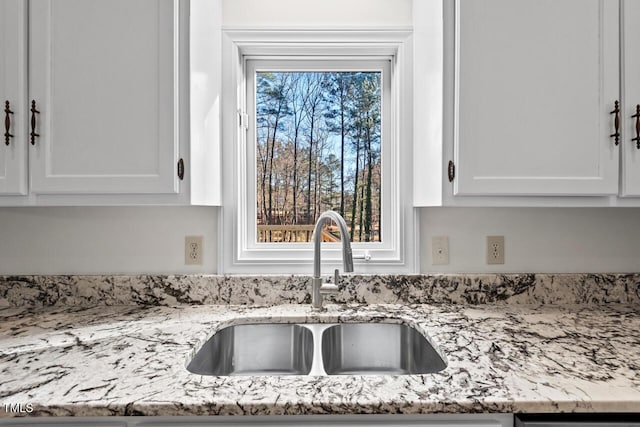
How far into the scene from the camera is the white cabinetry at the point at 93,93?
3.87 ft

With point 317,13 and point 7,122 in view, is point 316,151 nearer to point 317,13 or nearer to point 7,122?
point 317,13

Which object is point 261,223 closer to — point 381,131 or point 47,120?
point 381,131

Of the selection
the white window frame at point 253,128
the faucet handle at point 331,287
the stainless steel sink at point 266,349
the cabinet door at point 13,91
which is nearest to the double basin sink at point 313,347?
the stainless steel sink at point 266,349

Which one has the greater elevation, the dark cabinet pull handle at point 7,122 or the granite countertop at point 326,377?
the dark cabinet pull handle at point 7,122

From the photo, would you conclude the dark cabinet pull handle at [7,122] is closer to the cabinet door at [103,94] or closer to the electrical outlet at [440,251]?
the cabinet door at [103,94]

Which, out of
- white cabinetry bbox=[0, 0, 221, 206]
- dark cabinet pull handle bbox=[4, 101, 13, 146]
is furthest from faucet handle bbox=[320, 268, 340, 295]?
dark cabinet pull handle bbox=[4, 101, 13, 146]

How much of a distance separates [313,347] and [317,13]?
4.17 feet

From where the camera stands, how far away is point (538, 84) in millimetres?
1189

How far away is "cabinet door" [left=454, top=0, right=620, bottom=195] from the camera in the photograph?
46.7 inches

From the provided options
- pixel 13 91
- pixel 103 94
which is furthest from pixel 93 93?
pixel 13 91

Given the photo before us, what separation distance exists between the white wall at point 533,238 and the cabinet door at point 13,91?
55.3 inches

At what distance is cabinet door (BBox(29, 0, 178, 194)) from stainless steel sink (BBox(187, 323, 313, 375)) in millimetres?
554

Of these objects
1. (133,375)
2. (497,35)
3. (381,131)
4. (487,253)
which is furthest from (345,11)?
(133,375)
